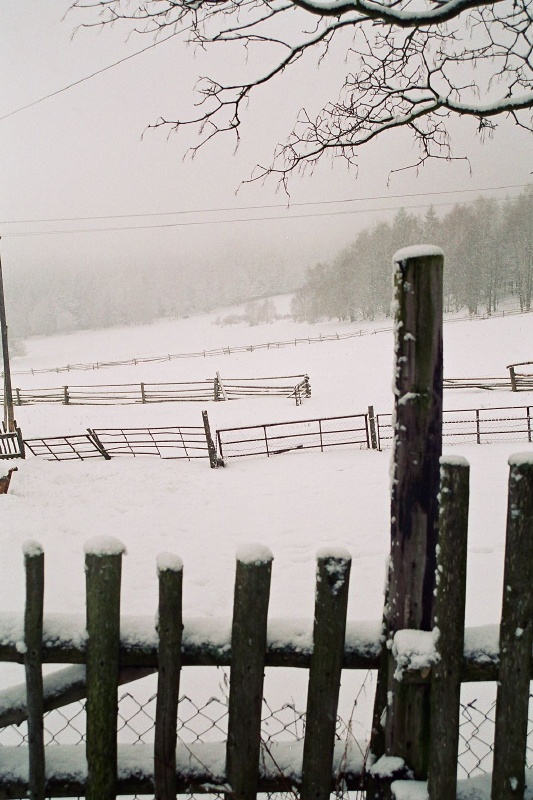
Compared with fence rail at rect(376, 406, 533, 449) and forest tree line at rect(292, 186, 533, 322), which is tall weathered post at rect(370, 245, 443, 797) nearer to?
fence rail at rect(376, 406, 533, 449)

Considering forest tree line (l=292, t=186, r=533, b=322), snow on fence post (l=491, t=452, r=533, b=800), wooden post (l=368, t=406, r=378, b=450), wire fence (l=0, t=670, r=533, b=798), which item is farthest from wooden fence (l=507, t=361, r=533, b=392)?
forest tree line (l=292, t=186, r=533, b=322)

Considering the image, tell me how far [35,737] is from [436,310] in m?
1.89

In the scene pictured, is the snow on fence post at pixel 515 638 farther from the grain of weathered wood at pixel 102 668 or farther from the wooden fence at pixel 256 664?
the grain of weathered wood at pixel 102 668

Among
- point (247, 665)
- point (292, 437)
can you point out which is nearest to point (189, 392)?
point (292, 437)

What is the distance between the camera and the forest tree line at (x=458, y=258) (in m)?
48.5

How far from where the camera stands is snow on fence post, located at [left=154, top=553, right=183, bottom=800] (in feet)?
4.59

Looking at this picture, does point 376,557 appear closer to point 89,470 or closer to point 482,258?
point 89,470

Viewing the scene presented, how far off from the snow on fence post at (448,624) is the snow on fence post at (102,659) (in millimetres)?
1009

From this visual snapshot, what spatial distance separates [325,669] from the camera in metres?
1.43

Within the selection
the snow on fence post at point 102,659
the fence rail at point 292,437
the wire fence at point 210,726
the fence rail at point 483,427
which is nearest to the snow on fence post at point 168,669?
the snow on fence post at point 102,659

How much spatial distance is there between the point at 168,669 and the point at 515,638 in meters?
1.09

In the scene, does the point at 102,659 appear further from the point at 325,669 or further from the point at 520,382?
the point at 520,382

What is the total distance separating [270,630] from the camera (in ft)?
Answer: 4.85

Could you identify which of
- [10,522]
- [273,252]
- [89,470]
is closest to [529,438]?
[89,470]
